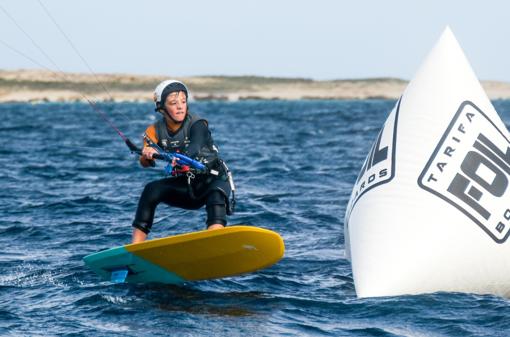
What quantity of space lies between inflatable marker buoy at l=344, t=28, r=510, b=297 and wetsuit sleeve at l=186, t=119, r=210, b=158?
167 cm

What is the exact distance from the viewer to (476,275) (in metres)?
8.56

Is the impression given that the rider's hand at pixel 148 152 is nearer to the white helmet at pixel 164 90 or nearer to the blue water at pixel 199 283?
the white helmet at pixel 164 90

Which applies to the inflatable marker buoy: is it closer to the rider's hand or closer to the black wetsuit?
the black wetsuit

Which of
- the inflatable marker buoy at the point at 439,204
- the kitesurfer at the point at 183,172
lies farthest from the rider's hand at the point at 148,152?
the inflatable marker buoy at the point at 439,204

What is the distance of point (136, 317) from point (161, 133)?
2.15m

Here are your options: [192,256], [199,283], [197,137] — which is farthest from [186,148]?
[199,283]

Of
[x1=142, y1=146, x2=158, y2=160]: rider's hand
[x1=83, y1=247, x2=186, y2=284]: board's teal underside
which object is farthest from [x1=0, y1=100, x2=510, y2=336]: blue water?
[x1=142, y1=146, x2=158, y2=160]: rider's hand

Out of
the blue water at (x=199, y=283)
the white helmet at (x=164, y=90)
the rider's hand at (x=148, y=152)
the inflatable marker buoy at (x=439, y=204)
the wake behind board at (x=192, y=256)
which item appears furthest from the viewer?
the white helmet at (x=164, y=90)

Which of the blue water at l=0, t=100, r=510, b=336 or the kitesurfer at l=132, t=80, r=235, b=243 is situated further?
the kitesurfer at l=132, t=80, r=235, b=243

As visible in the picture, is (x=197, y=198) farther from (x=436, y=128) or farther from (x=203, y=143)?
(x=436, y=128)

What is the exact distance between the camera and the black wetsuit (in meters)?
9.42

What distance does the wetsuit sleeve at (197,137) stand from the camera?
9312 millimetres

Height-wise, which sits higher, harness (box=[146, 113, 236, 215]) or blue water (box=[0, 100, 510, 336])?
harness (box=[146, 113, 236, 215])

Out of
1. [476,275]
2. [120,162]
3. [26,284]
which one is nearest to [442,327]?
[476,275]
